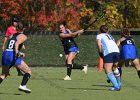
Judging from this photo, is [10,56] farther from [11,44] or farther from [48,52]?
[48,52]

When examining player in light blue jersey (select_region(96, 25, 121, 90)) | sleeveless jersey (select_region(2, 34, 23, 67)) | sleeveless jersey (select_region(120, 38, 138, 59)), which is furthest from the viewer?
sleeveless jersey (select_region(120, 38, 138, 59))

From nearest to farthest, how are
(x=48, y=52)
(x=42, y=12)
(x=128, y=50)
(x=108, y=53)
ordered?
(x=108, y=53) < (x=128, y=50) < (x=48, y=52) < (x=42, y=12)

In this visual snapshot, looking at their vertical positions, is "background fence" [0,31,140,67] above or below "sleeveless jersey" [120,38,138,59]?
below

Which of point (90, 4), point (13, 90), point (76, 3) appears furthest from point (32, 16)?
point (13, 90)

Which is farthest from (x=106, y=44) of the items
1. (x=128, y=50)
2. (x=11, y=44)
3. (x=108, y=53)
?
(x=11, y=44)

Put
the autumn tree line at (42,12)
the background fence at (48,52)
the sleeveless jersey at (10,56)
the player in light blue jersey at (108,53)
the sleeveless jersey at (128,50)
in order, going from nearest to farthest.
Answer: the sleeveless jersey at (10,56) < the player in light blue jersey at (108,53) < the sleeveless jersey at (128,50) < the background fence at (48,52) < the autumn tree line at (42,12)

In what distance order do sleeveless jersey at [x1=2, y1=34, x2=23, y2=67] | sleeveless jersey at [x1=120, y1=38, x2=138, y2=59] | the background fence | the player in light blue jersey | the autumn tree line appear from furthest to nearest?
the autumn tree line → the background fence → sleeveless jersey at [x1=120, y1=38, x2=138, y2=59] → the player in light blue jersey → sleeveless jersey at [x1=2, y1=34, x2=23, y2=67]

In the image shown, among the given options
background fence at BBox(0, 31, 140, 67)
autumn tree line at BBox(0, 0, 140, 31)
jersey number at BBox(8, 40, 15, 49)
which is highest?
jersey number at BBox(8, 40, 15, 49)

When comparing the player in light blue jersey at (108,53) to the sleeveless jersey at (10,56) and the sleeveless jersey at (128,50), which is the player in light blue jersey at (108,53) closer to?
the sleeveless jersey at (128,50)

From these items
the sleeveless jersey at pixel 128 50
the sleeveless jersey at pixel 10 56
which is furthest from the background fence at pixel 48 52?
the sleeveless jersey at pixel 10 56

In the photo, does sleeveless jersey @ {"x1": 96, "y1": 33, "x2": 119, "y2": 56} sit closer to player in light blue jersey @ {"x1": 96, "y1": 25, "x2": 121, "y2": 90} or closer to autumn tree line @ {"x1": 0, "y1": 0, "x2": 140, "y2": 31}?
player in light blue jersey @ {"x1": 96, "y1": 25, "x2": 121, "y2": 90}

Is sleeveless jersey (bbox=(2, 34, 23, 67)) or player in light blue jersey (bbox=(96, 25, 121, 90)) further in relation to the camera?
player in light blue jersey (bbox=(96, 25, 121, 90))

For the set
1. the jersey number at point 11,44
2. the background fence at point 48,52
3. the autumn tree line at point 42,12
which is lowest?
the background fence at point 48,52

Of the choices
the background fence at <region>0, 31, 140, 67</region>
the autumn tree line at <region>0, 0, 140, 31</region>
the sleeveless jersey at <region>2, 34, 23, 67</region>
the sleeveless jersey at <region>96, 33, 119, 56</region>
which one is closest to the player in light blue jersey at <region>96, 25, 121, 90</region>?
the sleeveless jersey at <region>96, 33, 119, 56</region>
